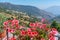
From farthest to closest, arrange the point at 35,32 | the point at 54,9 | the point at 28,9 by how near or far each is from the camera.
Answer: the point at 28,9 → the point at 54,9 → the point at 35,32

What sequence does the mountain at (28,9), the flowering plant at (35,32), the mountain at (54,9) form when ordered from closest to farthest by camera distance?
the flowering plant at (35,32) → the mountain at (54,9) → the mountain at (28,9)

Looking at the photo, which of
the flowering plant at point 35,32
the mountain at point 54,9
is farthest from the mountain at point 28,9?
the flowering plant at point 35,32

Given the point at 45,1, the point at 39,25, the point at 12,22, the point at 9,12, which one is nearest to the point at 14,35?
the point at 12,22

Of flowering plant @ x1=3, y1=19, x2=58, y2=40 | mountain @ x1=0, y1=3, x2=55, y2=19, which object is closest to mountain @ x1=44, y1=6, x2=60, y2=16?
mountain @ x1=0, y1=3, x2=55, y2=19

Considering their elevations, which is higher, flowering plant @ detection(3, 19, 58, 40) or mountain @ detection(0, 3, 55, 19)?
flowering plant @ detection(3, 19, 58, 40)

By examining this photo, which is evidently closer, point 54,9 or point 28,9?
point 54,9

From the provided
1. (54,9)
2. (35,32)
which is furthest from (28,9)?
(35,32)

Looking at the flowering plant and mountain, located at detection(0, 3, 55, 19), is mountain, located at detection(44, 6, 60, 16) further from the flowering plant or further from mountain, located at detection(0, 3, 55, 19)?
the flowering plant

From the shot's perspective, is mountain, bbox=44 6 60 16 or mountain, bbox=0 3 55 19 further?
mountain, bbox=0 3 55 19

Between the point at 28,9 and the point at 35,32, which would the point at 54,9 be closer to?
the point at 28,9

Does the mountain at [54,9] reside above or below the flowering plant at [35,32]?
below

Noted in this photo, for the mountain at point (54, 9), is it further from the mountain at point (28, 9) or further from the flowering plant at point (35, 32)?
the flowering plant at point (35, 32)
